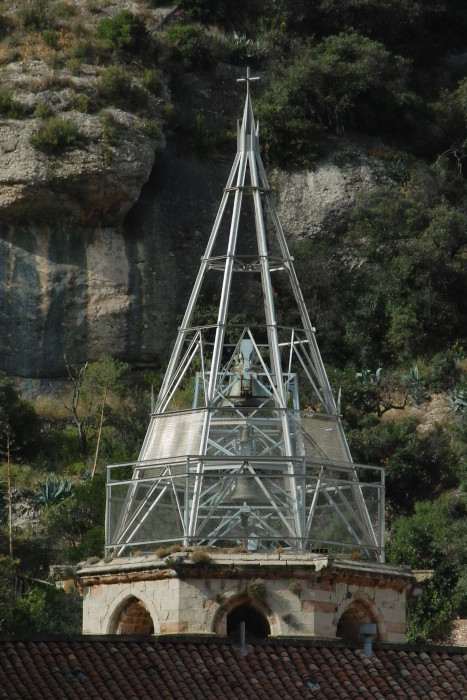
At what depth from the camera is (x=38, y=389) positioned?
5603cm

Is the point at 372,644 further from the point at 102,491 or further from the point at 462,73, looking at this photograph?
the point at 462,73

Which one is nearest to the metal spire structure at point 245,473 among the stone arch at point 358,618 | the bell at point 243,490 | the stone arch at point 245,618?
the bell at point 243,490

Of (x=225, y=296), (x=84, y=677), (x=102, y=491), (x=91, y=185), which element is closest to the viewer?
(x=84, y=677)

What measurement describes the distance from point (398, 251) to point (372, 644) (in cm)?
3146

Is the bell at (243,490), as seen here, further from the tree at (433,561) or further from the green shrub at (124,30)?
the green shrub at (124,30)

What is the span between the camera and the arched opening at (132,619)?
28.4 meters

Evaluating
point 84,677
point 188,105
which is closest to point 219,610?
point 84,677

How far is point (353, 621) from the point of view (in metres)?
28.9

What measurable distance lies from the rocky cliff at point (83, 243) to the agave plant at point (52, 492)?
24.0 feet

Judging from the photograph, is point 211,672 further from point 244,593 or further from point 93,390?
point 93,390

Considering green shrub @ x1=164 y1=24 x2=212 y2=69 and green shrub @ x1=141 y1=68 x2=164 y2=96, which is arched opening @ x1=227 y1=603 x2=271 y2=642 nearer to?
green shrub @ x1=141 y1=68 x2=164 y2=96

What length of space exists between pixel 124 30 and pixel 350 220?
→ 32.7 feet

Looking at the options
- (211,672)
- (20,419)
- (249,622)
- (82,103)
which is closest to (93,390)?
(20,419)

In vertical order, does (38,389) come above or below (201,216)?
below
